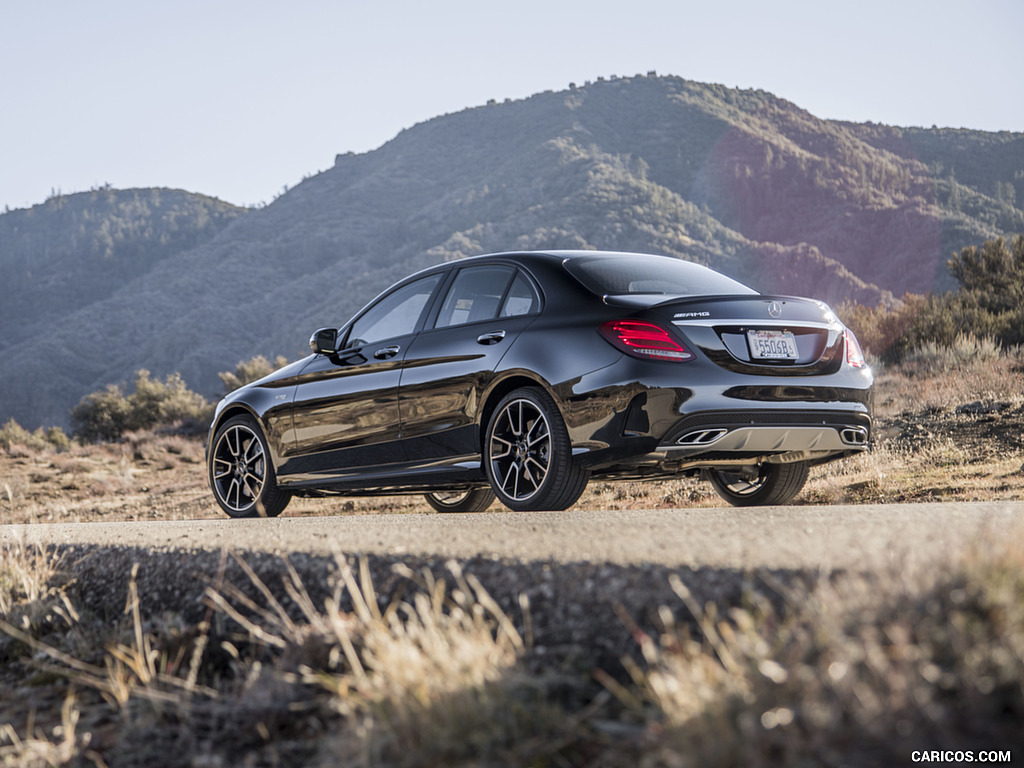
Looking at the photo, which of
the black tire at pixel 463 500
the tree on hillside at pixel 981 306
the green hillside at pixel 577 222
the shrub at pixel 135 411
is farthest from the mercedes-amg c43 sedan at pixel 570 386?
the green hillside at pixel 577 222

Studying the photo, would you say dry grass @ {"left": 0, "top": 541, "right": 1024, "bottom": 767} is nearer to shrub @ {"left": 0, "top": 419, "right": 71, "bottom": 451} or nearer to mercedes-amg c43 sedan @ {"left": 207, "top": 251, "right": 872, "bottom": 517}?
mercedes-amg c43 sedan @ {"left": 207, "top": 251, "right": 872, "bottom": 517}

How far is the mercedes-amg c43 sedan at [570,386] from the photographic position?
222 inches

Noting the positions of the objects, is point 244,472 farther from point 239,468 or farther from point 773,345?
point 773,345

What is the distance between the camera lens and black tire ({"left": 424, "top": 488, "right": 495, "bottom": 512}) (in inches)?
348

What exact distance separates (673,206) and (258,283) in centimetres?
3567

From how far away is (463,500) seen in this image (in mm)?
8938

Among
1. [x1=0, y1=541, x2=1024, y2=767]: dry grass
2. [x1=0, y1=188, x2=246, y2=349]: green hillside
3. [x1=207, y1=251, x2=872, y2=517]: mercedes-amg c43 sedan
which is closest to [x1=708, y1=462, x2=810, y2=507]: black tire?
[x1=207, y1=251, x2=872, y2=517]: mercedes-amg c43 sedan

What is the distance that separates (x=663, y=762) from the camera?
8.30 ft

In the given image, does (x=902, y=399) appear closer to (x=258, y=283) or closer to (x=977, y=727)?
(x=977, y=727)

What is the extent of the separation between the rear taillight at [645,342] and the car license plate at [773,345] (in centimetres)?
45

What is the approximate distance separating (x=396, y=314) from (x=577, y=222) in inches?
2491

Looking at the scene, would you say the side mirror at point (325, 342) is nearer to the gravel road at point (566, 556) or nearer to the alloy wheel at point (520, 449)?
the gravel road at point (566, 556)

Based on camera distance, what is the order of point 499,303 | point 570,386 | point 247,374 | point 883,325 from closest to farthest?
point 570,386 → point 499,303 → point 883,325 → point 247,374

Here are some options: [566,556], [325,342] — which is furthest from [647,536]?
[325,342]
